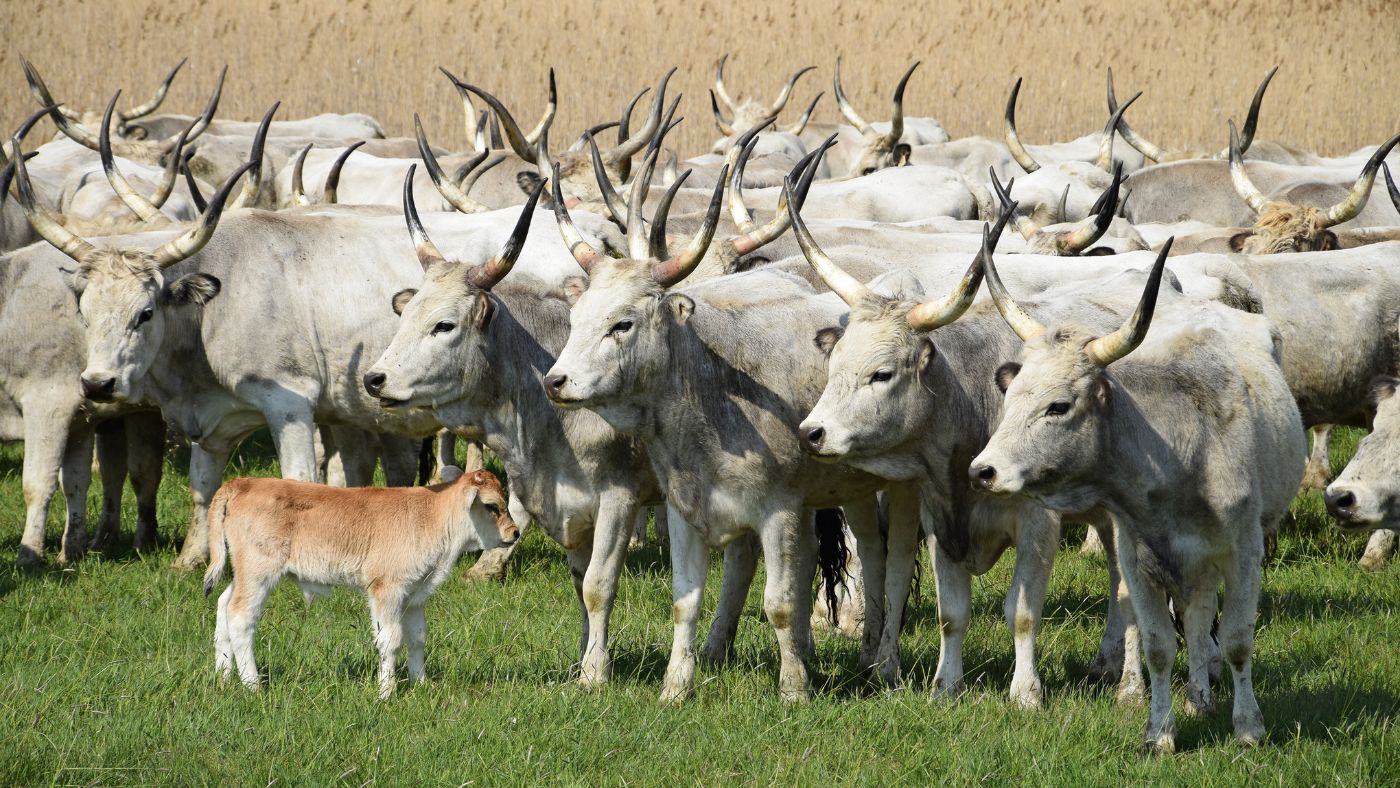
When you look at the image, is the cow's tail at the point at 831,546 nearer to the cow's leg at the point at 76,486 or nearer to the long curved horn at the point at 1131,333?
the long curved horn at the point at 1131,333

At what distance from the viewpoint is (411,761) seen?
5.66m

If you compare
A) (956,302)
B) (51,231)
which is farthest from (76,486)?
(956,302)

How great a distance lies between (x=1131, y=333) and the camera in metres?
5.63

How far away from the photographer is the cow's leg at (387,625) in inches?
253

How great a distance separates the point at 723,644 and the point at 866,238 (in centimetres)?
368

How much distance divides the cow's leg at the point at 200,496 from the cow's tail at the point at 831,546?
374 centimetres

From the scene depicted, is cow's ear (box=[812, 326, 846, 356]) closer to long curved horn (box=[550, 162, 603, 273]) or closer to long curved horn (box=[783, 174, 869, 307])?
long curved horn (box=[783, 174, 869, 307])

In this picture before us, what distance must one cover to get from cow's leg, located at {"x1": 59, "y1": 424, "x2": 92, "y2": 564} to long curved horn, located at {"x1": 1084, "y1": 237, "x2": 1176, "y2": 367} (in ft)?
22.0

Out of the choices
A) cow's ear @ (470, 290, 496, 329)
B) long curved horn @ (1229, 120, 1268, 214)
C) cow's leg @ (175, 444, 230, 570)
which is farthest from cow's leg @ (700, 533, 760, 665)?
long curved horn @ (1229, 120, 1268, 214)

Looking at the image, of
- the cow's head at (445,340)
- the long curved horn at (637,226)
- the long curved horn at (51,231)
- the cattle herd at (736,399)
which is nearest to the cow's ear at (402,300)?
the cattle herd at (736,399)

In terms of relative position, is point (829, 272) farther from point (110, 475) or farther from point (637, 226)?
point (110, 475)

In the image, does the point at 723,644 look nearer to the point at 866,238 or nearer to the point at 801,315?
the point at 801,315

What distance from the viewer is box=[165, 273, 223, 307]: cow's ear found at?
28.5 feet

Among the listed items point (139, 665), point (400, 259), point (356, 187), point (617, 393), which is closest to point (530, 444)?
point (617, 393)
